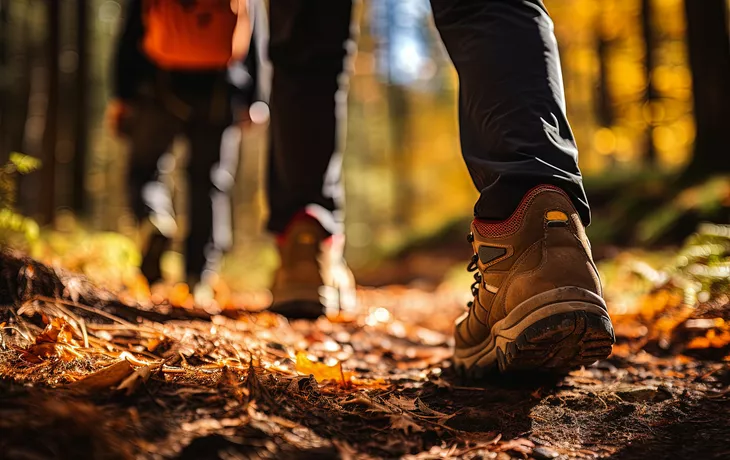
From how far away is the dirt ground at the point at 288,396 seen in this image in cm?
93

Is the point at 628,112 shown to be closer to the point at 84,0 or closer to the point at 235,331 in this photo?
the point at 84,0

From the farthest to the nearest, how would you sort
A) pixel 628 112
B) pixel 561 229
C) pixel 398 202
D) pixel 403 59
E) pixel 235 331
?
pixel 403 59 → pixel 398 202 → pixel 628 112 → pixel 235 331 → pixel 561 229

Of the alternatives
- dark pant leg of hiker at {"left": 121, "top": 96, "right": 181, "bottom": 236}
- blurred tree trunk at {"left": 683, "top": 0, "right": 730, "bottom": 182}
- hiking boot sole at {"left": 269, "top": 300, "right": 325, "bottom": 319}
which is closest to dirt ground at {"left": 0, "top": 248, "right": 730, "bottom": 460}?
hiking boot sole at {"left": 269, "top": 300, "right": 325, "bottom": 319}

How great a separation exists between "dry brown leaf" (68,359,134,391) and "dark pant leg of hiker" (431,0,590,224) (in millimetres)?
963

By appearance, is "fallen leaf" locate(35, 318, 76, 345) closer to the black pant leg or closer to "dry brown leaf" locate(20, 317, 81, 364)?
"dry brown leaf" locate(20, 317, 81, 364)

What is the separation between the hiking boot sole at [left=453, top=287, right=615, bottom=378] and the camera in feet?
4.32

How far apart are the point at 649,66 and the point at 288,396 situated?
15282mm

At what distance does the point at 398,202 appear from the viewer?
21188 mm

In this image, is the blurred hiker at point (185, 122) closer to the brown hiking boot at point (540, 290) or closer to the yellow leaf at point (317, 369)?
the yellow leaf at point (317, 369)

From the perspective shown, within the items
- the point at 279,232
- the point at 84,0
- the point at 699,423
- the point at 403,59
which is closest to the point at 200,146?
the point at 279,232

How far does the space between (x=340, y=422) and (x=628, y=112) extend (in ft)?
57.5

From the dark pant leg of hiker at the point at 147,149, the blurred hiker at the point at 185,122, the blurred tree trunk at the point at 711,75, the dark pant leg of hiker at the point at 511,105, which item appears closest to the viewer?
the dark pant leg of hiker at the point at 511,105

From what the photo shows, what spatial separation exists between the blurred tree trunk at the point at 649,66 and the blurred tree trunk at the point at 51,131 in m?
11.9

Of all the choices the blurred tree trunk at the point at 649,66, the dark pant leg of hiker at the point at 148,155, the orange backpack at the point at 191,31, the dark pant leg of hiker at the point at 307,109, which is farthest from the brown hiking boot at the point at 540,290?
the blurred tree trunk at the point at 649,66
